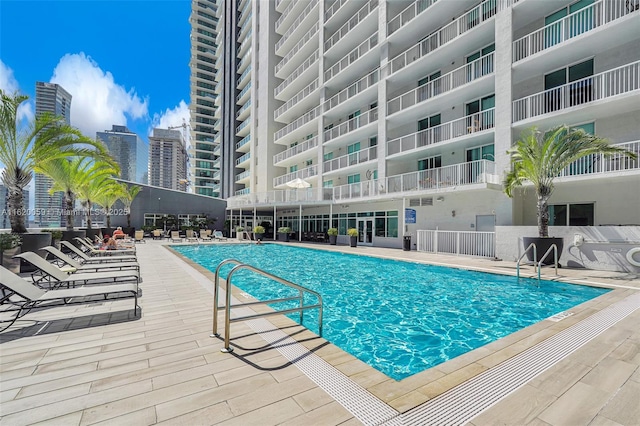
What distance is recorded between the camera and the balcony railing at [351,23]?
21.5 meters

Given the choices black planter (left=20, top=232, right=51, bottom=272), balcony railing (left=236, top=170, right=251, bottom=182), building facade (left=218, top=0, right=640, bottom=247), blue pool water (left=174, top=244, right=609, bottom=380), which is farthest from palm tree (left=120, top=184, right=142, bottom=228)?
blue pool water (left=174, top=244, right=609, bottom=380)

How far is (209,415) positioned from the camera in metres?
2.12

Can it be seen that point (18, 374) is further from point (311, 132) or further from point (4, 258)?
point (311, 132)

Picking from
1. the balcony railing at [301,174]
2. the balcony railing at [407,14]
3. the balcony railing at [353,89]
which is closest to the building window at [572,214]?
the balcony railing at [407,14]

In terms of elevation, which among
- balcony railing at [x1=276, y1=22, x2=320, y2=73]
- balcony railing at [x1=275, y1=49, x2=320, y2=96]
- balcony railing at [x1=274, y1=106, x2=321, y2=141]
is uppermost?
balcony railing at [x1=276, y1=22, x2=320, y2=73]

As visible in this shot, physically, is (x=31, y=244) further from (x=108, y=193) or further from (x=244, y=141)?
(x=244, y=141)

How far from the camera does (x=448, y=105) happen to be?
1691cm

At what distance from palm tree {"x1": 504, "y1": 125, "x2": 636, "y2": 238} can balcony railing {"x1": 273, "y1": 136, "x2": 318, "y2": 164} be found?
17.6 metres

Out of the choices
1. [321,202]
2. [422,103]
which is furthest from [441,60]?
[321,202]

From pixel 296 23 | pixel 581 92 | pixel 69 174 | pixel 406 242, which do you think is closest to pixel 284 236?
pixel 406 242

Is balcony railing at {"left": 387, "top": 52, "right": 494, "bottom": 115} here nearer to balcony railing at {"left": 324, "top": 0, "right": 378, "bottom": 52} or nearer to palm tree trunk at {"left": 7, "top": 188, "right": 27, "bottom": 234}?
balcony railing at {"left": 324, "top": 0, "right": 378, "bottom": 52}

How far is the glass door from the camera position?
71.7 ft

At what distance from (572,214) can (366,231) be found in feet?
39.3

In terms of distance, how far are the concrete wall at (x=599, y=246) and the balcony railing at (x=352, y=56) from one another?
55.7ft
